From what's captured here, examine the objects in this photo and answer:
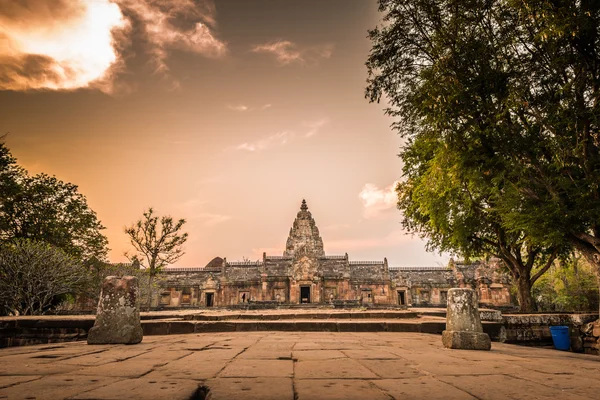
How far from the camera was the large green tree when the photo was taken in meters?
8.36

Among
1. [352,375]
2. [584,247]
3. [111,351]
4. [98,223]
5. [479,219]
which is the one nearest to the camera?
[352,375]

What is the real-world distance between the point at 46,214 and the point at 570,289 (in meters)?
40.7

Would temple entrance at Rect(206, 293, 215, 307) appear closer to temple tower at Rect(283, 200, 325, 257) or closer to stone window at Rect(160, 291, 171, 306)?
stone window at Rect(160, 291, 171, 306)

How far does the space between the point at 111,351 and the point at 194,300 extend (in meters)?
31.4

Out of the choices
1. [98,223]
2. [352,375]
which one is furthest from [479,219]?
[98,223]

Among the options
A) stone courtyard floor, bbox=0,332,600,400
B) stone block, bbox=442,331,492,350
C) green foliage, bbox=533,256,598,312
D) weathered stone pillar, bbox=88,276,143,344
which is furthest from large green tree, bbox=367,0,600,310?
green foliage, bbox=533,256,598,312

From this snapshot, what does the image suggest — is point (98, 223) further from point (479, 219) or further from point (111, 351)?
point (479, 219)

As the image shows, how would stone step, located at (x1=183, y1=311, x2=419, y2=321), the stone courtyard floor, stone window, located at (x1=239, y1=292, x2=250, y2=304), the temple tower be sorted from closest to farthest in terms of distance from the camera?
the stone courtyard floor < stone step, located at (x1=183, y1=311, x2=419, y2=321) < stone window, located at (x1=239, y1=292, x2=250, y2=304) < the temple tower

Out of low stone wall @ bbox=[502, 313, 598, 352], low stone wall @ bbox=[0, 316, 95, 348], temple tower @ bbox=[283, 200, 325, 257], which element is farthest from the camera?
temple tower @ bbox=[283, 200, 325, 257]

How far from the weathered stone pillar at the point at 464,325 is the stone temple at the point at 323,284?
86.7 feet

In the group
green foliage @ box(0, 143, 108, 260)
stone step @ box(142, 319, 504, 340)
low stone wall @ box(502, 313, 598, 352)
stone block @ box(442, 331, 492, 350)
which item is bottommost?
low stone wall @ box(502, 313, 598, 352)

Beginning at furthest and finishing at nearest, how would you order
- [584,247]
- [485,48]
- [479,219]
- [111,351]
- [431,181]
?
[479,219]
[431,181]
[584,247]
[485,48]
[111,351]

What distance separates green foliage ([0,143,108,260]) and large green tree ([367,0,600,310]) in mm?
23900

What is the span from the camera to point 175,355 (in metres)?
4.75
